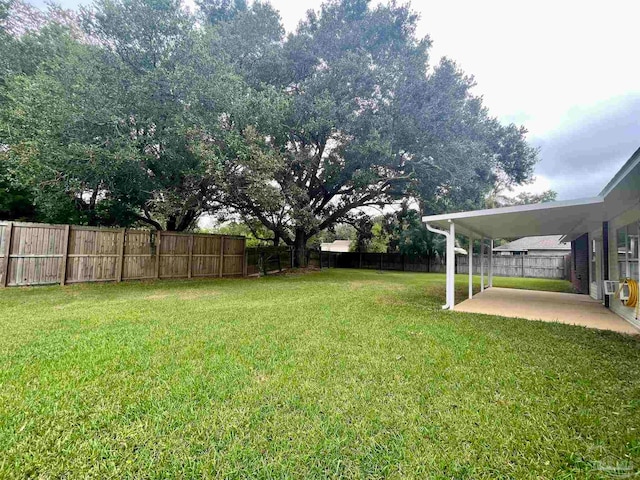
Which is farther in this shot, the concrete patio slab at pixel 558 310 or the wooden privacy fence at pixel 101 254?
the wooden privacy fence at pixel 101 254

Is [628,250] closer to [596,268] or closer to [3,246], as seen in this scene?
[596,268]

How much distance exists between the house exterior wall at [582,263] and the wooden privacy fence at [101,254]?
13.5 meters

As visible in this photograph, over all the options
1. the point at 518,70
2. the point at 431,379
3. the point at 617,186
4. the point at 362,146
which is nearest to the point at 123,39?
the point at 362,146

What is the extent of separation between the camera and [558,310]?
6.89m

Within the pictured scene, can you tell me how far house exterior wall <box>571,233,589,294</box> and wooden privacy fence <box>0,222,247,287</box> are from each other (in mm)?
13542

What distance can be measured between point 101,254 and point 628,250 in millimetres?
13882

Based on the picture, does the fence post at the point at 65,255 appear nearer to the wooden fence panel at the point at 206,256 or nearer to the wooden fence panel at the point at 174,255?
the wooden fence panel at the point at 174,255

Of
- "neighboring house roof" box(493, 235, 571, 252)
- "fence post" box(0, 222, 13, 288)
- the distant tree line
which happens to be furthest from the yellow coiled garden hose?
"neighboring house roof" box(493, 235, 571, 252)

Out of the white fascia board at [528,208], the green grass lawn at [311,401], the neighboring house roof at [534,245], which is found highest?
the neighboring house roof at [534,245]

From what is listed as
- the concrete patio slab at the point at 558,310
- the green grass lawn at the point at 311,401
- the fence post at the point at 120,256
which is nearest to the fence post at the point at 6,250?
the fence post at the point at 120,256

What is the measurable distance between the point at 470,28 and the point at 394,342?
11.4 m

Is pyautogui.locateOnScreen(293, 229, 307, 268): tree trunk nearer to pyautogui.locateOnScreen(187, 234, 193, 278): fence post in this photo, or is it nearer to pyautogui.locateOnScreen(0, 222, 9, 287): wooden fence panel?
pyautogui.locateOnScreen(187, 234, 193, 278): fence post

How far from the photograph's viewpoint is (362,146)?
10609 mm

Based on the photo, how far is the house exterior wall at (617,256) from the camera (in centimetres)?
540
